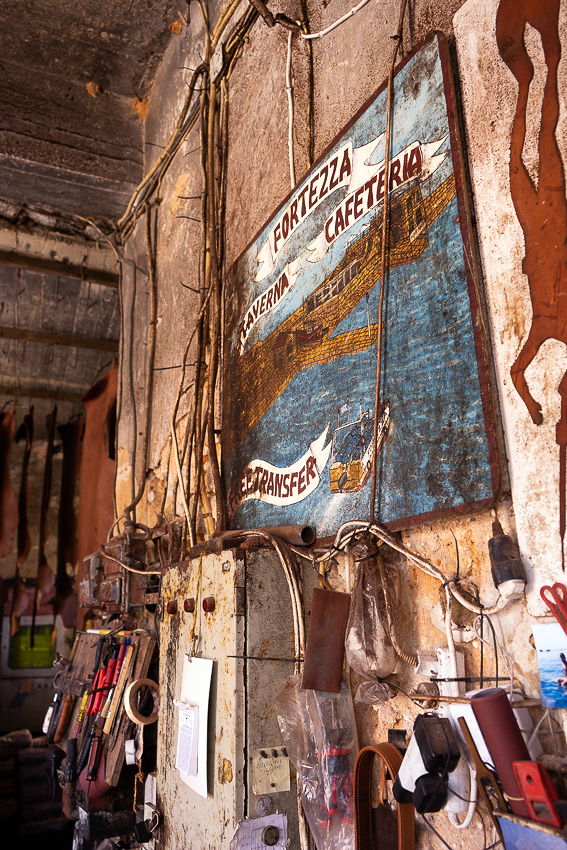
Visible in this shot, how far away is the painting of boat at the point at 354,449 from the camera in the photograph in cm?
119

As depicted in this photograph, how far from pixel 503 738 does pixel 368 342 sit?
737 millimetres

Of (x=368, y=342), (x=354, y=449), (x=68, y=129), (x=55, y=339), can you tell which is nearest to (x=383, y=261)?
(x=368, y=342)

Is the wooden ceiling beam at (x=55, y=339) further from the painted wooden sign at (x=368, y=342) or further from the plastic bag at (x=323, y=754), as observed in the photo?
the plastic bag at (x=323, y=754)

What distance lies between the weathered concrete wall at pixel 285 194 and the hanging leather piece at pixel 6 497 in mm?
2874

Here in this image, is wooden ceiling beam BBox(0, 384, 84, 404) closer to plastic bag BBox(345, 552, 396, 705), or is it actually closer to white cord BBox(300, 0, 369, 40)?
white cord BBox(300, 0, 369, 40)

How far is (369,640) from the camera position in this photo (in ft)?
3.61

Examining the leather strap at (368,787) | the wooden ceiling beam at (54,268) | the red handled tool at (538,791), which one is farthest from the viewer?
the wooden ceiling beam at (54,268)

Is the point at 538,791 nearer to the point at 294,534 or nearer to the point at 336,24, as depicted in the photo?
the point at 294,534

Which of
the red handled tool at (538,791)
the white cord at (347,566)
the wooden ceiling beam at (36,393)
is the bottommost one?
the red handled tool at (538,791)

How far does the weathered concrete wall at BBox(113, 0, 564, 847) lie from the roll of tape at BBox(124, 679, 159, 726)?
616 millimetres

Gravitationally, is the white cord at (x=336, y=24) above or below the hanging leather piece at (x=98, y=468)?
above

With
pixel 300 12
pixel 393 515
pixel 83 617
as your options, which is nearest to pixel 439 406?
pixel 393 515

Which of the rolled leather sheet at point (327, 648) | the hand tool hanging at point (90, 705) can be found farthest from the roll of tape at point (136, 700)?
the rolled leather sheet at point (327, 648)

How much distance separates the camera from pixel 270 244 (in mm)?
1713
